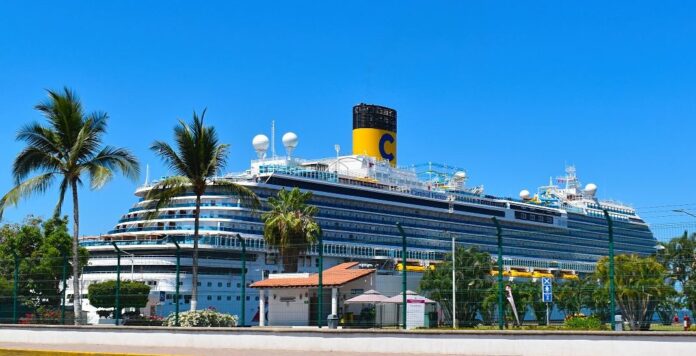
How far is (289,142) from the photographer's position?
90.6 meters

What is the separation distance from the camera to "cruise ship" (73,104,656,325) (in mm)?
70750

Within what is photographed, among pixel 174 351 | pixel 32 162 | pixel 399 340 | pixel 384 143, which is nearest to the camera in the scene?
pixel 399 340

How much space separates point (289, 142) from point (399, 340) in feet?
233

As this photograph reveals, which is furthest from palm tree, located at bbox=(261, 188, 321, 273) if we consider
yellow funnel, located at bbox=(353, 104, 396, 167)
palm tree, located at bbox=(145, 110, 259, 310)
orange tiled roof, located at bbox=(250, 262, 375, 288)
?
yellow funnel, located at bbox=(353, 104, 396, 167)

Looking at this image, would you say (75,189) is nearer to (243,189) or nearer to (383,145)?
(243,189)

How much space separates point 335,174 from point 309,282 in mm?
46037

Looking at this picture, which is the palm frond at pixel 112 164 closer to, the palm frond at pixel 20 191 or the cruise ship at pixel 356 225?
the palm frond at pixel 20 191

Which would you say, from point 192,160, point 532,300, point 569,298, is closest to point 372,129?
point 569,298

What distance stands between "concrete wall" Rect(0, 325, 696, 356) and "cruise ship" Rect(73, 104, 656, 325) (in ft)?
80.9

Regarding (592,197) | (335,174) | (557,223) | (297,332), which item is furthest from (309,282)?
(592,197)

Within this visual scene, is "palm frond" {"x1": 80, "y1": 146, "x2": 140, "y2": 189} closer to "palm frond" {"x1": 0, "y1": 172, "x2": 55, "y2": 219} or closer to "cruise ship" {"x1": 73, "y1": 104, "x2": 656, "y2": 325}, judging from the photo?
"palm frond" {"x1": 0, "y1": 172, "x2": 55, "y2": 219}

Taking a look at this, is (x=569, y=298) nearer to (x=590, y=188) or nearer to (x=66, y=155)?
(x=66, y=155)

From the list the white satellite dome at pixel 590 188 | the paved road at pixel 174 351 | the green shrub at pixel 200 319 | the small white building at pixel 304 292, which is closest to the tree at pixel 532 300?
the small white building at pixel 304 292

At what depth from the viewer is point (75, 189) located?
32.1 metres
